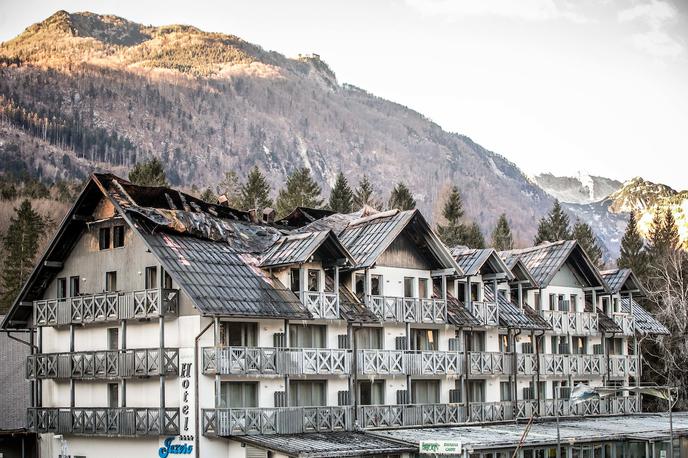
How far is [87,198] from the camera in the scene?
49.8 metres

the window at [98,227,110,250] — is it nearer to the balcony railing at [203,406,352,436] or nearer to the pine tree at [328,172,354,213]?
the balcony railing at [203,406,352,436]

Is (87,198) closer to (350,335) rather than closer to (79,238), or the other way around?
(79,238)

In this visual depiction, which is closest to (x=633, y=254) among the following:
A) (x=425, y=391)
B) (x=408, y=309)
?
(x=425, y=391)

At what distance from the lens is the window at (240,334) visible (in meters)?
45.5

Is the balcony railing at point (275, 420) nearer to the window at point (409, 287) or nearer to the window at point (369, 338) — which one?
the window at point (369, 338)

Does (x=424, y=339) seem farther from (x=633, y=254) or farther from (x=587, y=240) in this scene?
(x=587, y=240)

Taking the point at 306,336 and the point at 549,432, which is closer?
the point at 306,336

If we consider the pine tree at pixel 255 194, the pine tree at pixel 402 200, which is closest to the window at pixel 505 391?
the pine tree at pixel 402 200

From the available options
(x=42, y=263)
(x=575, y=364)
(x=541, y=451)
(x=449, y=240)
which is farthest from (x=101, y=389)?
(x=449, y=240)

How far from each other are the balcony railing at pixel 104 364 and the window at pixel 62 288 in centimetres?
295

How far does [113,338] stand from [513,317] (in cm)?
2297

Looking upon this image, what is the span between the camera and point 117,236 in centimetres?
4906

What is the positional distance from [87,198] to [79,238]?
8.40ft

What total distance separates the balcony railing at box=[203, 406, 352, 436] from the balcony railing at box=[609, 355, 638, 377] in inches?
1020
